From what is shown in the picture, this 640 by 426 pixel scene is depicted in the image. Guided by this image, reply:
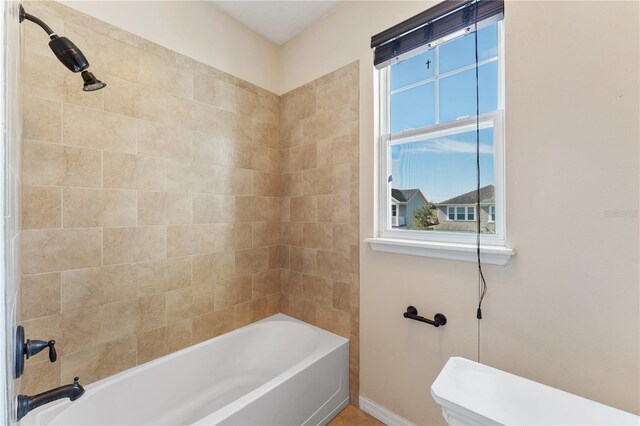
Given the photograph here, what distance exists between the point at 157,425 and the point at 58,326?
2.54 ft

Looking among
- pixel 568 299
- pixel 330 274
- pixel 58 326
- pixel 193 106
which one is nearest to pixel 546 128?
pixel 568 299

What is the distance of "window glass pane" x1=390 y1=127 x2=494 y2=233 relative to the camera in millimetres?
1475

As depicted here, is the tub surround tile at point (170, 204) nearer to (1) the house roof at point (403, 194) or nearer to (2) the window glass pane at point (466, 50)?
(1) the house roof at point (403, 194)

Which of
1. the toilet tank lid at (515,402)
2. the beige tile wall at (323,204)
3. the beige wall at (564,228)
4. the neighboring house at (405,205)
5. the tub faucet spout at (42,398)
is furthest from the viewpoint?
the beige tile wall at (323,204)


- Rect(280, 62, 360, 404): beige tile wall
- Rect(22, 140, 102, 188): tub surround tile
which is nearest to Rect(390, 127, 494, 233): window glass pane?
Rect(280, 62, 360, 404): beige tile wall

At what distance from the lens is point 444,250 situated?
145 cm

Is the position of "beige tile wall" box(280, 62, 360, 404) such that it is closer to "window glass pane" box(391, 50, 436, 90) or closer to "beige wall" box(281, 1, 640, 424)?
"window glass pane" box(391, 50, 436, 90)

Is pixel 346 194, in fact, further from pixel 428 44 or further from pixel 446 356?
pixel 446 356

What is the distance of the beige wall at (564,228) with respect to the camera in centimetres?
104

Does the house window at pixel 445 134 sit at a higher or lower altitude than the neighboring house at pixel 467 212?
higher

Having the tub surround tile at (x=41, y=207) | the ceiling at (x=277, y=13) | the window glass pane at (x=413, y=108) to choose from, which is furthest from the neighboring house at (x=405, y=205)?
the tub surround tile at (x=41, y=207)

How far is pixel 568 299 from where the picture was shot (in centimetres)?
115

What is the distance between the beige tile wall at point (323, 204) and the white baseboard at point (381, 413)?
69 mm

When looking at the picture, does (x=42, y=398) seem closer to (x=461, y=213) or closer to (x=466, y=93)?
(x=461, y=213)
